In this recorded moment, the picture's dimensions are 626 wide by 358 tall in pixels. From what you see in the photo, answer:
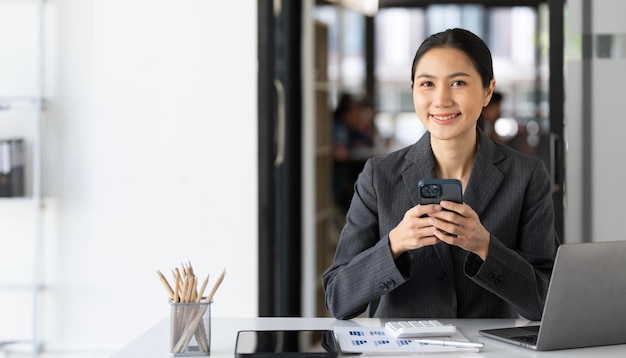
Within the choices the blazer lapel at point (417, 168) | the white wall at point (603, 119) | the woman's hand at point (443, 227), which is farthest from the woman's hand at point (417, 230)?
the white wall at point (603, 119)

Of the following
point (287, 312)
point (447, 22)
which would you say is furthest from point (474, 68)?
point (447, 22)

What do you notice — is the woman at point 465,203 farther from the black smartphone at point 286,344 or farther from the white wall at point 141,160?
the white wall at point 141,160

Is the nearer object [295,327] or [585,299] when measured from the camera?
[585,299]

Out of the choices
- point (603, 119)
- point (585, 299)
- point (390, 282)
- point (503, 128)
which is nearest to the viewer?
point (585, 299)

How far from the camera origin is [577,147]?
11.6 ft

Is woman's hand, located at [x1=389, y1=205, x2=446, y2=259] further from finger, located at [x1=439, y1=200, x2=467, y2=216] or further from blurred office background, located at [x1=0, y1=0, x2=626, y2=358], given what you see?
blurred office background, located at [x1=0, y1=0, x2=626, y2=358]

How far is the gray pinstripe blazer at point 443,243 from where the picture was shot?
2.15 metres

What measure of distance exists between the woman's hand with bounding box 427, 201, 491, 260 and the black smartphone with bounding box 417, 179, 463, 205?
1 cm

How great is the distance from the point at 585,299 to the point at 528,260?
1.56 feet

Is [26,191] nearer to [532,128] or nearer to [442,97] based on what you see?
[442,97]

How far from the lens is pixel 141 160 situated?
3.77m

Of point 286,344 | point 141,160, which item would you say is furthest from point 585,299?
point 141,160

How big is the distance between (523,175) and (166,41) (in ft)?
6.51

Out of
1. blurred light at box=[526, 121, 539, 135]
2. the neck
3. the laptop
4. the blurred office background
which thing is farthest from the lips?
blurred light at box=[526, 121, 539, 135]
